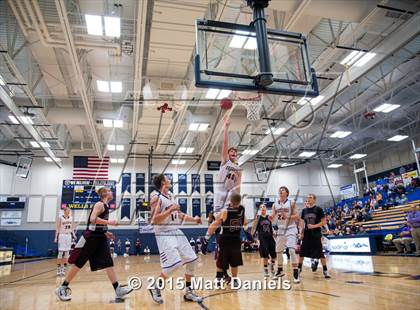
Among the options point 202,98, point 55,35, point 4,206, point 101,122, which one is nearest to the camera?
point 55,35

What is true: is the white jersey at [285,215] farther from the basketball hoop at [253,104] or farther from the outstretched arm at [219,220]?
the basketball hoop at [253,104]

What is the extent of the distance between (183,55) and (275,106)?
4896 mm

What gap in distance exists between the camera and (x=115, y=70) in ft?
38.0

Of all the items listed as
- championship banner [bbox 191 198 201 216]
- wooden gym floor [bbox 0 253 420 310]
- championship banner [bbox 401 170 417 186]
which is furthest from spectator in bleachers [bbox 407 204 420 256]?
championship banner [bbox 191 198 201 216]

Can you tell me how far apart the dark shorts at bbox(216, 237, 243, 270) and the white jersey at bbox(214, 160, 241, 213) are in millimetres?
493

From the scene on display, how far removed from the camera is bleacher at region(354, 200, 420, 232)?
48.6 feet

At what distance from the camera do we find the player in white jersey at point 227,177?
4.88 meters

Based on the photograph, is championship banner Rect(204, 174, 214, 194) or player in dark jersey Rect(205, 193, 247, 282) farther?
championship banner Rect(204, 174, 214, 194)

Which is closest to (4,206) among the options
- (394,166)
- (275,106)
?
(275,106)

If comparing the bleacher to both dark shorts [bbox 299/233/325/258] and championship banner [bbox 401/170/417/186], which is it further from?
dark shorts [bbox 299/233/325/258]

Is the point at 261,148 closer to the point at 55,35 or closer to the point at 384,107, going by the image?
the point at 384,107

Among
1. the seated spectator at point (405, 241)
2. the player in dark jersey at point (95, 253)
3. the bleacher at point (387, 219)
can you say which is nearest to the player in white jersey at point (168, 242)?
the player in dark jersey at point (95, 253)

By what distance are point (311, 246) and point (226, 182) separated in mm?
2546

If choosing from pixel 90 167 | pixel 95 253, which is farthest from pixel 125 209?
pixel 95 253
